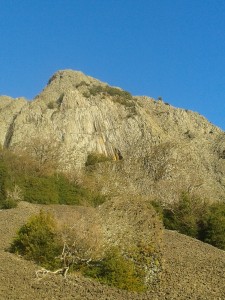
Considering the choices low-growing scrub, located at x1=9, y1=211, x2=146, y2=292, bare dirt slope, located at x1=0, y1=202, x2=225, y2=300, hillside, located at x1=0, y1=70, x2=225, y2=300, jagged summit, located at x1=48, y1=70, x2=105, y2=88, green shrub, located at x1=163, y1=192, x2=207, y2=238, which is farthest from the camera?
jagged summit, located at x1=48, y1=70, x2=105, y2=88

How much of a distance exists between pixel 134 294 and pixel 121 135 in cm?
5604

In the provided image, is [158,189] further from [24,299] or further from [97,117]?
[24,299]

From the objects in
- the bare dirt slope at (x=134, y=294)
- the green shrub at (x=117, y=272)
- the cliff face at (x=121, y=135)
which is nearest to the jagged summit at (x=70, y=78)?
the cliff face at (x=121, y=135)

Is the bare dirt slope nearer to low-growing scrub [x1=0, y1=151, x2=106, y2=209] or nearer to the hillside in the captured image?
the hillside

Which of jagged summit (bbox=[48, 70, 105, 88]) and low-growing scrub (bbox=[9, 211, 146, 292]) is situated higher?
jagged summit (bbox=[48, 70, 105, 88])

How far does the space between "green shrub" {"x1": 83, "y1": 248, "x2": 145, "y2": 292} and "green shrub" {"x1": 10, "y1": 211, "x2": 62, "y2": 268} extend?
1.67 m

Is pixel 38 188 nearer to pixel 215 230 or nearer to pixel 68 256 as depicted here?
pixel 215 230

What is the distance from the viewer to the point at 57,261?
1889cm

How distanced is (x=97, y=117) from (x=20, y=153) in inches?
978

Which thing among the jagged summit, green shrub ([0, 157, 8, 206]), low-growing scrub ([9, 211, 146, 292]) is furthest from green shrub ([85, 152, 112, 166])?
low-growing scrub ([9, 211, 146, 292])

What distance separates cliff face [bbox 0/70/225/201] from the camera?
57438 millimetres

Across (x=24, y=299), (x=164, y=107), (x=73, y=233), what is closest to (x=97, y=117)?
(x=164, y=107)

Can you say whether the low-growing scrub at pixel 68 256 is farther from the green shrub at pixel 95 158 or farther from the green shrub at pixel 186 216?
the green shrub at pixel 95 158

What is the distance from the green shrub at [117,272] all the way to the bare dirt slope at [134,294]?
497mm
